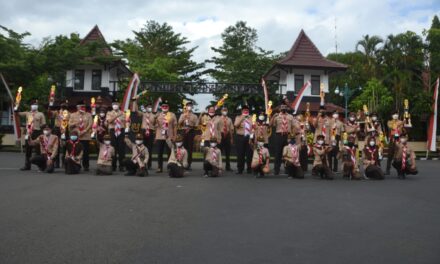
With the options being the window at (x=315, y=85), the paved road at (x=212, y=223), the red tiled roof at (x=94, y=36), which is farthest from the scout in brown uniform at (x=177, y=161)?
the window at (x=315, y=85)

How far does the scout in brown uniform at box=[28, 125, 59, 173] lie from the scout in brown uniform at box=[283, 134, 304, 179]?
6.68 meters

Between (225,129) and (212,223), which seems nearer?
(212,223)

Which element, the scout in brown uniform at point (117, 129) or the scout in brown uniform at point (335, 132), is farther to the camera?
the scout in brown uniform at point (335, 132)

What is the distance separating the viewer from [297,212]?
23.7ft

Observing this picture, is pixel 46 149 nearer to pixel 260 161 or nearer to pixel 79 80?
pixel 260 161

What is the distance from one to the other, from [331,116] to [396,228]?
8.57 meters

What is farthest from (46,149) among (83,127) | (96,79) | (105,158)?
(96,79)

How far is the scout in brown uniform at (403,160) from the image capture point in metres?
12.9

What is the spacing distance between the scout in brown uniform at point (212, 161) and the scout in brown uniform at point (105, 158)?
2.65 meters

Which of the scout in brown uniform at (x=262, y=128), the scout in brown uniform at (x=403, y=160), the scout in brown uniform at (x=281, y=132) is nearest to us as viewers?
the scout in brown uniform at (x=403, y=160)

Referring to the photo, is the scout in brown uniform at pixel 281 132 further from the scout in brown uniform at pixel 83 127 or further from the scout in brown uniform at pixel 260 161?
the scout in brown uniform at pixel 83 127

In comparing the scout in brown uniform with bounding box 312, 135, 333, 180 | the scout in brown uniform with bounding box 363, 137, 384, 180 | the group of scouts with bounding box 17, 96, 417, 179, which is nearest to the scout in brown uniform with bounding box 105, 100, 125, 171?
the group of scouts with bounding box 17, 96, 417, 179

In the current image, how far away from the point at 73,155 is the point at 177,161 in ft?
9.87

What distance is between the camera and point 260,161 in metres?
12.4
